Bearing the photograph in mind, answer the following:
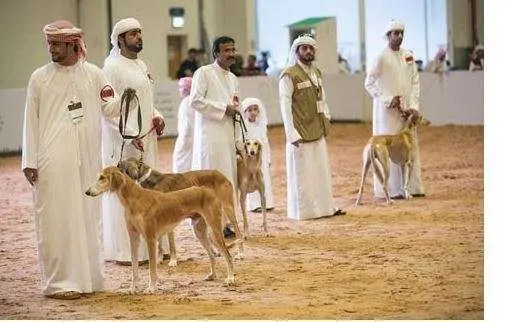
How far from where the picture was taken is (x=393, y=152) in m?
12.8

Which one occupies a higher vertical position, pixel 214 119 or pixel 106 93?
pixel 106 93

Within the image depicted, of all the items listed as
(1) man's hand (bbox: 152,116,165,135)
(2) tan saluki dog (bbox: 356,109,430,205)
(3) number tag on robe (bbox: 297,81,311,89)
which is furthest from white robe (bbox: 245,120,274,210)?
(1) man's hand (bbox: 152,116,165,135)

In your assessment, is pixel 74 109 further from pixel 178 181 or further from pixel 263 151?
pixel 263 151

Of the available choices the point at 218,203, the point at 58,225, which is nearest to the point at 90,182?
the point at 58,225

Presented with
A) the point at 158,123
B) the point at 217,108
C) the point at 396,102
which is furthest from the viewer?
the point at 396,102

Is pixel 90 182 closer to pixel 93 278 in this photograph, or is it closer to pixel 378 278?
pixel 93 278

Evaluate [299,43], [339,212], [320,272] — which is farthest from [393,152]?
[320,272]

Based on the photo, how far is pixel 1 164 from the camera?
18.9m

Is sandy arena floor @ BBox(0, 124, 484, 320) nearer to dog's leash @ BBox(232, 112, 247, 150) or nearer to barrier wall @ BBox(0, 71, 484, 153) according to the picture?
dog's leash @ BBox(232, 112, 247, 150)

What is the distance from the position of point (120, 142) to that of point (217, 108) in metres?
1.10

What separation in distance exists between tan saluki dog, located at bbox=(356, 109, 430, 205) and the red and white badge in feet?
15.6

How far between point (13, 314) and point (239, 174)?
3.17 m

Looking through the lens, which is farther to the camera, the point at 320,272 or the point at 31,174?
the point at 320,272

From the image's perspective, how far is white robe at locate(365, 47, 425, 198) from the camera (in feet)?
42.8
